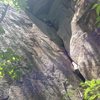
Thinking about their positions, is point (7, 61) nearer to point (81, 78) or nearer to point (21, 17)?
point (81, 78)

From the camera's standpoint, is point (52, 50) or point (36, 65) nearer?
point (36, 65)

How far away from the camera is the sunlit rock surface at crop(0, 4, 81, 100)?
744cm

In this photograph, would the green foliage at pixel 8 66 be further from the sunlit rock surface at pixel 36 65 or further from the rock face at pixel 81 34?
the rock face at pixel 81 34

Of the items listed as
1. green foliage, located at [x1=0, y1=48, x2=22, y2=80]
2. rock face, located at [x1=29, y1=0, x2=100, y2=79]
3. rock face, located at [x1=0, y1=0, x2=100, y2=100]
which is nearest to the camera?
green foliage, located at [x1=0, y1=48, x2=22, y2=80]

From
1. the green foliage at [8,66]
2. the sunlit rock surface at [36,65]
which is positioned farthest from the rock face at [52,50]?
the green foliage at [8,66]

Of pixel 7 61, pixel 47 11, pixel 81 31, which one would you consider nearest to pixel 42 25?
pixel 47 11

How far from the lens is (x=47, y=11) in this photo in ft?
56.8

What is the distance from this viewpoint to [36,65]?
30.5ft

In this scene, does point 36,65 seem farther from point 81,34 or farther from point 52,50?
point 81,34

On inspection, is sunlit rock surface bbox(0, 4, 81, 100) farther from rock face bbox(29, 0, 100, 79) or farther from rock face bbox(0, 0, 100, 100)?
rock face bbox(29, 0, 100, 79)

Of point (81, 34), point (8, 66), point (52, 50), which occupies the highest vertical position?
point (81, 34)

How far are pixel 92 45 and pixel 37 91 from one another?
355 cm

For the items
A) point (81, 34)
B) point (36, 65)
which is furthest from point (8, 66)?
point (81, 34)

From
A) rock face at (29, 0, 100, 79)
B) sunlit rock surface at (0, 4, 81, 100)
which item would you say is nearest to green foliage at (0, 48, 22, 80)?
sunlit rock surface at (0, 4, 81, 100)
